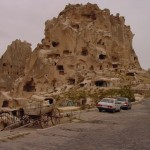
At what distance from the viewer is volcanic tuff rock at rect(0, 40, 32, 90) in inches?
4552

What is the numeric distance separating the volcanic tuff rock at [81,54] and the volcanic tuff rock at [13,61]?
1920 centimetres

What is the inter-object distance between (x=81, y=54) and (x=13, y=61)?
107ft

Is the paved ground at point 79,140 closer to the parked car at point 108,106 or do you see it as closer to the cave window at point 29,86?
the parked car at point 108,106

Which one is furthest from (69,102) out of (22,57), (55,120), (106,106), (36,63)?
(22,57)

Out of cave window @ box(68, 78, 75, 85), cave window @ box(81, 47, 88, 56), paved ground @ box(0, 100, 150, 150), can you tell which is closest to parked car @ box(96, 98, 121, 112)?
paved ground @ box(0, 100, 150, 150)

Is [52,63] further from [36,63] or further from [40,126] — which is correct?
[40,126]

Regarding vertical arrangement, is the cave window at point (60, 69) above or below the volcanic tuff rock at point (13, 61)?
below

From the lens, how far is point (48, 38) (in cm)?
9756

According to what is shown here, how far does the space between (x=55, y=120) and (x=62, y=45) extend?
69664mm

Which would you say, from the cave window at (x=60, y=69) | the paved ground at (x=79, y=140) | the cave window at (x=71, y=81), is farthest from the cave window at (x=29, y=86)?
the paved ground at (x=79, y=140)

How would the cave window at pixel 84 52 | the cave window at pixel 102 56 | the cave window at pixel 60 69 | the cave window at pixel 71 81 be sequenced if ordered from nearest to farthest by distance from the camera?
1. the cave window at pixel 71 81
2. the cave window at pixel 60 69
3. the cave window at pixel 84 52
4. the cave window at pixel 102 56

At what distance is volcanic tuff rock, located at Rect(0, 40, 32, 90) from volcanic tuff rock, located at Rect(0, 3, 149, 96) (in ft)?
63.0

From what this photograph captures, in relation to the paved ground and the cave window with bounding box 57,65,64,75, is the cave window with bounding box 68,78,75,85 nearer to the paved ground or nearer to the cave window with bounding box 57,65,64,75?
the cave window with bounding box 57,65,64,75

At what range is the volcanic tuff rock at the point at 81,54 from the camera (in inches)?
3361
